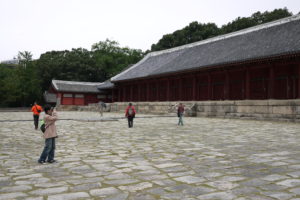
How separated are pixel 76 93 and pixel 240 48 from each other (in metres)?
30.0

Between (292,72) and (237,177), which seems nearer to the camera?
(237,177)

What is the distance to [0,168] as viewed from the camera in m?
4.90

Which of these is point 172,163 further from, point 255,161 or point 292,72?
point 292,72

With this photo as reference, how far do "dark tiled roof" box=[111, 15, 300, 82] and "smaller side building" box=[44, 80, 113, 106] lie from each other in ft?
43.0

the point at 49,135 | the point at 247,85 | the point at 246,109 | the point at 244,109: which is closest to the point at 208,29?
the point at 247,85

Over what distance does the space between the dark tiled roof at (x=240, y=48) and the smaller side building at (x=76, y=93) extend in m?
13.1

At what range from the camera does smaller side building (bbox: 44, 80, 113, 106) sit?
42656mm

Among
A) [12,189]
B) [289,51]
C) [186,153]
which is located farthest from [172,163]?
[289,51]

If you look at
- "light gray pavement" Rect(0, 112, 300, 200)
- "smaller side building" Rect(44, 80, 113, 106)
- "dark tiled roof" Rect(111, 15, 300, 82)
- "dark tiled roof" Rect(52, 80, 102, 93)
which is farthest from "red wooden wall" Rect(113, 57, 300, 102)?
"dark tiled roof" Rect(52, 80, 102, 93)

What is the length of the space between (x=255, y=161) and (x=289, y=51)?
12.0m

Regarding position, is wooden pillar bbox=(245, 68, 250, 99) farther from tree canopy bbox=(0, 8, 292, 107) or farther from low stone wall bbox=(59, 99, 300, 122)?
tree canopy bbox=(0, 8, 292, 107)

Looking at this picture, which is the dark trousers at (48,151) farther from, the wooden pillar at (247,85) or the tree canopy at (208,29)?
the tree canopy at (208,29)

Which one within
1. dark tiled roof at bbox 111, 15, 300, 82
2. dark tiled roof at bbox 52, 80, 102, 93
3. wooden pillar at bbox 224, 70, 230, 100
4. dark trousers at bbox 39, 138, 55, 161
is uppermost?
dark tiled roof at bbox 111, 15, 300, 82

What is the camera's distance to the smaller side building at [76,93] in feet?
140
